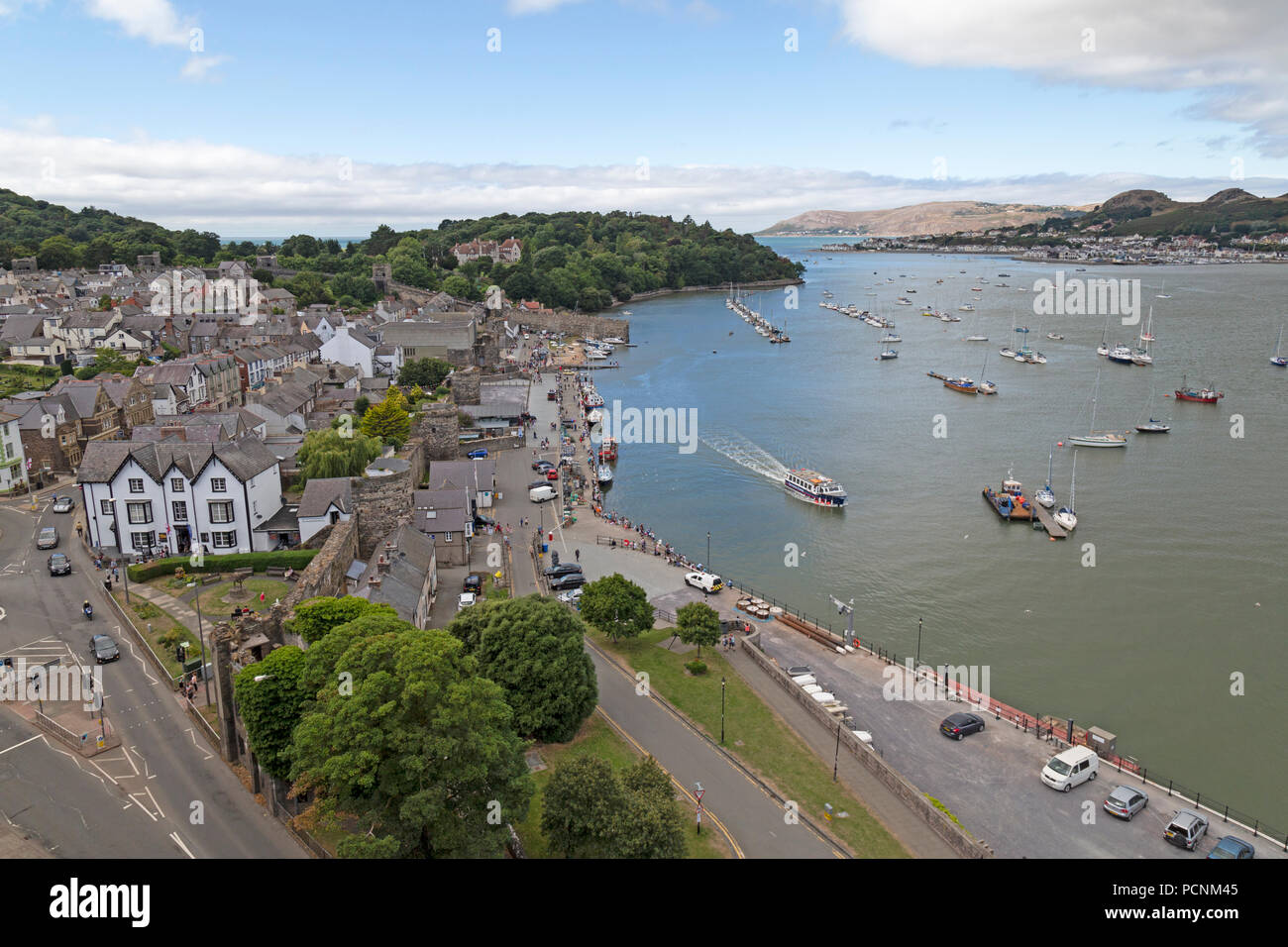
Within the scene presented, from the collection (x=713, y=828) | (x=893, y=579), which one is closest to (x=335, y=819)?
(x=713, y=828)

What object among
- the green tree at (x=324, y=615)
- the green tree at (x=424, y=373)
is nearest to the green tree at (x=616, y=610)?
the green tree at (x=324, y=615)

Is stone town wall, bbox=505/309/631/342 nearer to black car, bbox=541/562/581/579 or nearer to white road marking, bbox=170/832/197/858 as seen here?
black car, bbox=541/562/581/579

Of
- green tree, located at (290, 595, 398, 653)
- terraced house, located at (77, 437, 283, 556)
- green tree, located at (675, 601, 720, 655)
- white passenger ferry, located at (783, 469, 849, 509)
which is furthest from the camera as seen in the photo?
white passenger ferry, located at (783, 469, 849, 509)

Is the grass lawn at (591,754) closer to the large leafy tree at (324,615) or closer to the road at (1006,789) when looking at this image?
the large leafy tree at (324,615)

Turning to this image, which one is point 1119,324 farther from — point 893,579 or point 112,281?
point 112,281

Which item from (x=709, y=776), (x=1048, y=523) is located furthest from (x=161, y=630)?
(x=1048, y=523)

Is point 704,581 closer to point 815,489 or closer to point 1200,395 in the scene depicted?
point 815,489

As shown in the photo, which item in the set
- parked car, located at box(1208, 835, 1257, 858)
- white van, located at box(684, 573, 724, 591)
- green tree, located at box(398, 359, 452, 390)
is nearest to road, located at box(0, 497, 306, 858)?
white van, located at box(684, 573, 724, 591)
